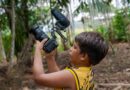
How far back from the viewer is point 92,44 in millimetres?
2686

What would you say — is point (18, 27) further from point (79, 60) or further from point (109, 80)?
point (79, 60)

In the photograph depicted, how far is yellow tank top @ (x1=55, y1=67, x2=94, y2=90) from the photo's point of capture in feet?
8.95

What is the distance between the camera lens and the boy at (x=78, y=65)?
264 cm

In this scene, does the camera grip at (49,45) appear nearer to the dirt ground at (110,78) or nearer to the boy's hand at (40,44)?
the boy's hand at (40,44)

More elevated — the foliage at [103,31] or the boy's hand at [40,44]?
the boy's hand at [40,44]

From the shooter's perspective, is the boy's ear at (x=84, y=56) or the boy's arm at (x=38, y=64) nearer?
the boy's arm at (x=38, y=64)

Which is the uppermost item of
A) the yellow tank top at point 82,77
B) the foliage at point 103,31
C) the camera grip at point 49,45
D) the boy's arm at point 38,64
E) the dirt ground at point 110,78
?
the camera grip at point 49,45

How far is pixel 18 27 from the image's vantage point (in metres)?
9.84

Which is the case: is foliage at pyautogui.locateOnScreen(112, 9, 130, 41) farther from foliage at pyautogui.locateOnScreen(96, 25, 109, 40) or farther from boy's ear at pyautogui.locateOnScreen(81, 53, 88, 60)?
boy's ear at pyautogui.locateOnScreen(81, 53, 88, 60)

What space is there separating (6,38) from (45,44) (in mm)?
10306

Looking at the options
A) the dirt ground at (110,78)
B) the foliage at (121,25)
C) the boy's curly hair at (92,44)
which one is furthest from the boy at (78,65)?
the foliage at (121,25)

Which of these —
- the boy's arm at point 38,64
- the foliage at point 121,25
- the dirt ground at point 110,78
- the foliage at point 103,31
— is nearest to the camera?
the boy's arm at point 38,64

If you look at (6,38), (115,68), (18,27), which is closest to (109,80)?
(115,68)

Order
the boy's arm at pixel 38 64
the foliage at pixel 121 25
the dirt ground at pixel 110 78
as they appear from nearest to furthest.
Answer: the boy's arm at pixel 38 64 < the dirt ground at pixel 110 78 < the foliage at pixel 121 25
